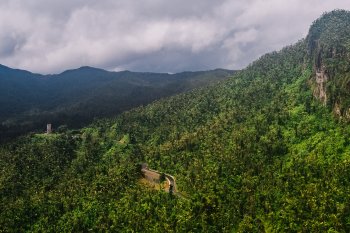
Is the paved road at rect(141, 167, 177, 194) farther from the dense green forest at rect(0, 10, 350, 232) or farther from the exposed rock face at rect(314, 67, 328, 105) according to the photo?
the exposed rock face at rect(314, 67, 328, 105)

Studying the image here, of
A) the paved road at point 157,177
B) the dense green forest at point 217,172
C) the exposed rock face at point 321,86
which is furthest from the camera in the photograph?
the exposed rock face at point 321,86

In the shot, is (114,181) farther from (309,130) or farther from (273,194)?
(309,130)

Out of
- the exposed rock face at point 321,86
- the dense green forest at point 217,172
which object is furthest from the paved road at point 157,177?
the exposed rock face at point 321,86

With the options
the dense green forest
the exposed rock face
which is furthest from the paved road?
the exposed rock face

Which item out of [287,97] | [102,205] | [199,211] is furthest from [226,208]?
[287,97]

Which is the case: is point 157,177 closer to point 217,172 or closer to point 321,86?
point 217,172

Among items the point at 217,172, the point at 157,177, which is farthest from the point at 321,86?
the point at 157,177

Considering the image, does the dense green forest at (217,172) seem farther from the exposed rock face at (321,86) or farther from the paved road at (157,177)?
the paved road at (157,177)
